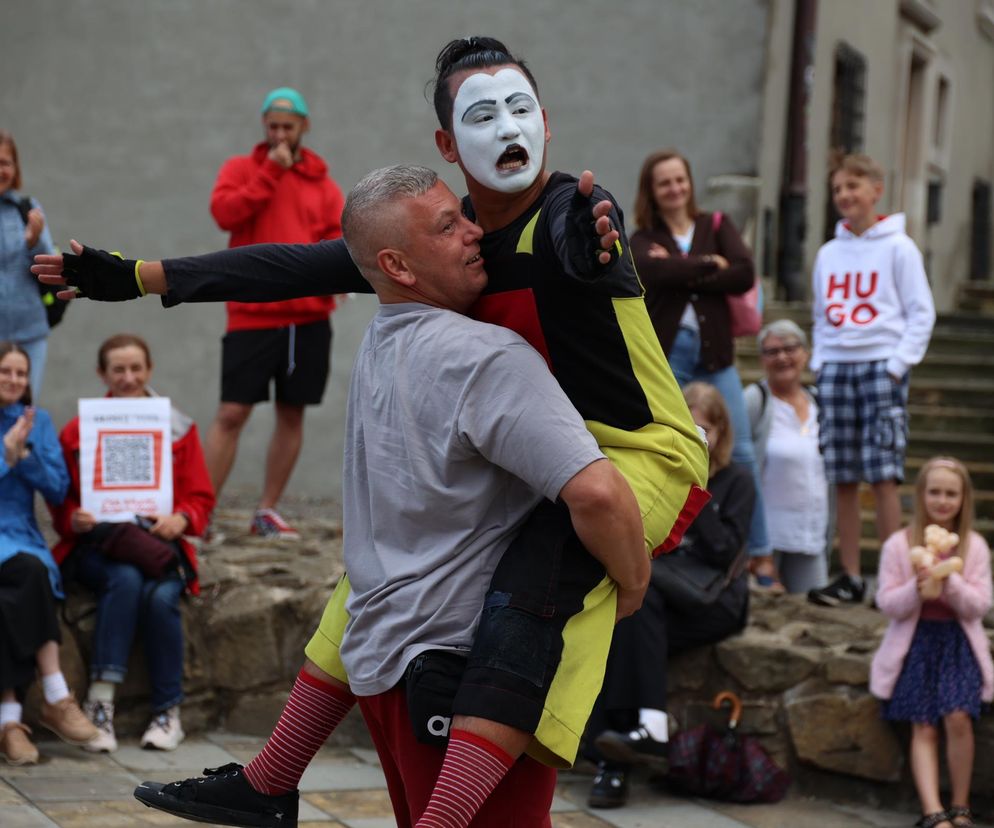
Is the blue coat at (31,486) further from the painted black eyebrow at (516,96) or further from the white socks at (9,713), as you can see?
the painted black eyebrow at (516,96)

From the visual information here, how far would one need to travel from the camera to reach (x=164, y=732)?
5398 mm

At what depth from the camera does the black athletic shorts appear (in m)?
6.43

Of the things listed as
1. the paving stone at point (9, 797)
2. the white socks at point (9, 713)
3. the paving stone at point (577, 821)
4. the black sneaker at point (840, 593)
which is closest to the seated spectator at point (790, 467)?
the black sneaker at point (840, 593)

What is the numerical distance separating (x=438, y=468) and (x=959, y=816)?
3068 millimetres

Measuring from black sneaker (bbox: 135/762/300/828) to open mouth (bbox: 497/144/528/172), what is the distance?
4.13ft

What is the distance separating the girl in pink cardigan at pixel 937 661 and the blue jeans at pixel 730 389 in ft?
3.12

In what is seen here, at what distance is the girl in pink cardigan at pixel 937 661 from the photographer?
5.20m

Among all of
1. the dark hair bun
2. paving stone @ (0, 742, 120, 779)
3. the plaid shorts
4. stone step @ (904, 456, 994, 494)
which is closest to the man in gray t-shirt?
the dark hair bun

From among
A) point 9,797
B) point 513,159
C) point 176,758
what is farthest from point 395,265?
point 176,758

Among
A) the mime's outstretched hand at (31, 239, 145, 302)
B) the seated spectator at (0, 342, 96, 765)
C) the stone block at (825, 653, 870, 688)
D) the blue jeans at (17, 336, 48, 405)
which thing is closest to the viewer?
the mime's outstretched hand at (31, 239, 145, 302)

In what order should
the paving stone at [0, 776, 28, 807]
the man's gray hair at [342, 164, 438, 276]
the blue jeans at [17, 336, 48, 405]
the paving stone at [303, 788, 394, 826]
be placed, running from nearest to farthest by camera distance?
1. the man's gray hair at [342, 164, 438, 276]
2. the paving stone at [0, 776, 28, 807]
3. the paving stone at [303, 788, 394, 826]
4. the blue jeans at [17, 336, 48, 405]

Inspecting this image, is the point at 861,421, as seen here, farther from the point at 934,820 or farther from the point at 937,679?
the point at 934,820

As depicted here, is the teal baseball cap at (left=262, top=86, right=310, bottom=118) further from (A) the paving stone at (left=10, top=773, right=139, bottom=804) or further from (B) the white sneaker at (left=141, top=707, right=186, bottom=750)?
(A) the paving stone at (left=10, top=773, right=139, bottom=804)

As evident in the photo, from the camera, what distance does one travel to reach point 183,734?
5.61 meters
